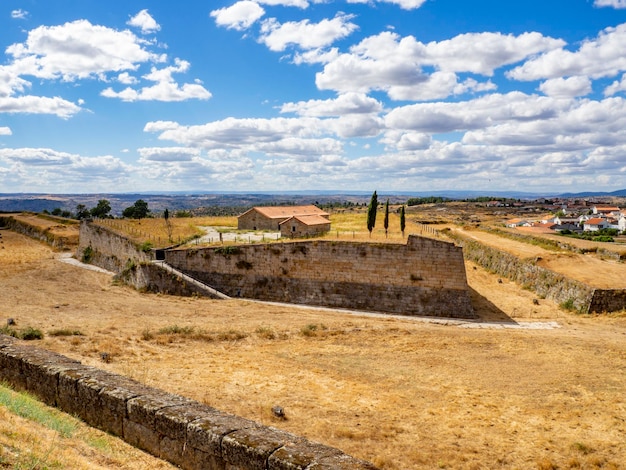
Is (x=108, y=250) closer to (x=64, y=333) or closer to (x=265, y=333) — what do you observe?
(x=64, y=333)

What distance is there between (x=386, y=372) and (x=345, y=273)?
43.2ft

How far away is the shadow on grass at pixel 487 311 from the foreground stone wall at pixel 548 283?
12.5ft

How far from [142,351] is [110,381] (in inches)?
291

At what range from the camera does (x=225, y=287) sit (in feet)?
96.1

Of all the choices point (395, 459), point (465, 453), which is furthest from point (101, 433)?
point (465, 453)

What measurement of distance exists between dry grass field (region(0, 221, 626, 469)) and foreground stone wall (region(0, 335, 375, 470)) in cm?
64

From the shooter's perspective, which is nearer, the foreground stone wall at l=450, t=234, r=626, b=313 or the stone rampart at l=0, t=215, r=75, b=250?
the foreground stone wall at l=450, t=234, r=626, b=313

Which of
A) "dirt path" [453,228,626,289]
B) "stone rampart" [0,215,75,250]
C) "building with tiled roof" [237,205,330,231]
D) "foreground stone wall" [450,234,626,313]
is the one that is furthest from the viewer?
"stone rampart" [0,215,75,250]

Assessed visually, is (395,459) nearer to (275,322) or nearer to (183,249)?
(275,322)

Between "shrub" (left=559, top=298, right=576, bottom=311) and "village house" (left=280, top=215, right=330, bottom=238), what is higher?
"village house" (left=280, top=215, right=330, bottom=238)

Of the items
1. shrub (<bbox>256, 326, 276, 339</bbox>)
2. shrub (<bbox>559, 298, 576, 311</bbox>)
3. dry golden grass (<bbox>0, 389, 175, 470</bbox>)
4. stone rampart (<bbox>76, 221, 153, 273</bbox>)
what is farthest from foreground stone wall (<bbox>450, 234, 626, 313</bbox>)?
stone rampart (<bbox>76, 221, 153, 273</bbox>)

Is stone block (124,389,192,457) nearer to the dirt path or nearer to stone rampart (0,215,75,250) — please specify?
the dirt path

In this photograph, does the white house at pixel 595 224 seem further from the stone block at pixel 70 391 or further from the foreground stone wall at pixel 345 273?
the stone block at pixel 70 391

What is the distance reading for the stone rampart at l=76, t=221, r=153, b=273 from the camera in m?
33.9
